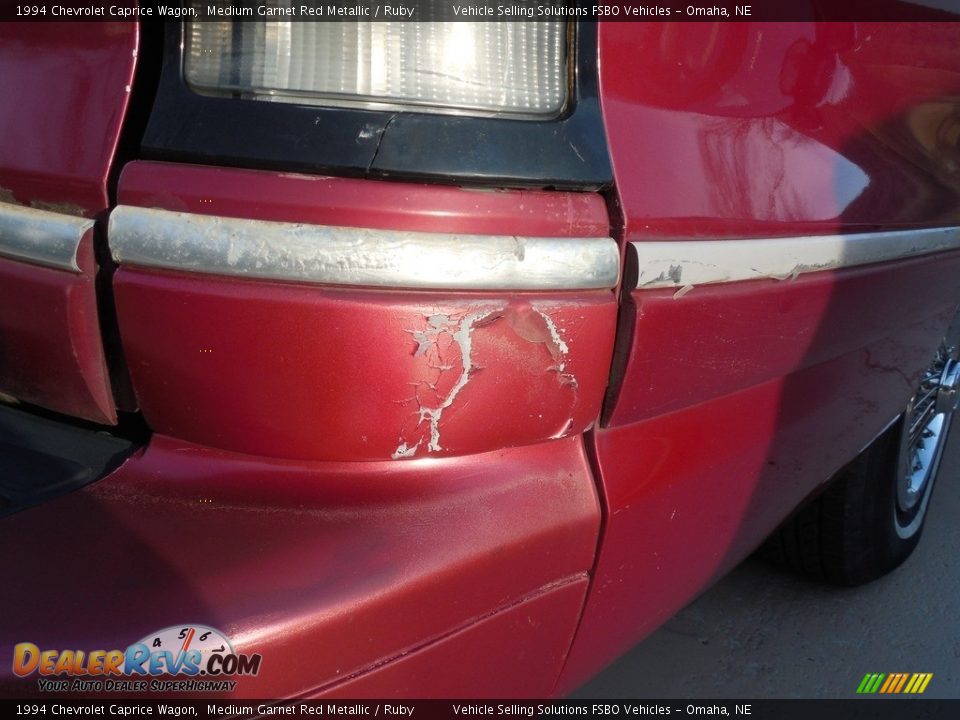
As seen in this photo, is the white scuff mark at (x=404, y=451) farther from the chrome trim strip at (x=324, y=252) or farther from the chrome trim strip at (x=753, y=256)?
the chrome trim strip at (x=753, y=256)

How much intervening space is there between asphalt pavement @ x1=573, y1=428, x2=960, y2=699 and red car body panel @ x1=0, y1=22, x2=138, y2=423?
1.39 m

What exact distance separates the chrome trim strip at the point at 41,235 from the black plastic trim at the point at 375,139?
0.12 meters

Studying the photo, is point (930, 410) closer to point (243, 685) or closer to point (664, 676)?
point (664, 676)

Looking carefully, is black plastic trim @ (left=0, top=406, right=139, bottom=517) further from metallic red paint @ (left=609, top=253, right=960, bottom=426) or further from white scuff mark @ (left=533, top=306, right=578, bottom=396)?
metallic red paint @ (left=609, top=253, right=960, bottom=426)

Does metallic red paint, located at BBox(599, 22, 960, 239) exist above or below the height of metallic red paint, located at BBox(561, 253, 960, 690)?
above

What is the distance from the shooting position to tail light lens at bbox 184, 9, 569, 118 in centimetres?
93

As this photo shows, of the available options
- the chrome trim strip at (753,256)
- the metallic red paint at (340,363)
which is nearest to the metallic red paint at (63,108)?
the metallic red paint at (340,363)

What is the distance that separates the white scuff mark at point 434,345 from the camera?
0.93m

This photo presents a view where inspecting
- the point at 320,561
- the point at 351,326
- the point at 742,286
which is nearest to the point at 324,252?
the point at 351,326

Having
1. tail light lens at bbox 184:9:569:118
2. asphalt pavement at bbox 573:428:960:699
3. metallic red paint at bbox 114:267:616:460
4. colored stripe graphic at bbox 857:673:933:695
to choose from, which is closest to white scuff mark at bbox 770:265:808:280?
metallic red paint at bbox 114:267:616:460

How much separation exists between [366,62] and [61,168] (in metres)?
0.36

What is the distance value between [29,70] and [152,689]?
71 centimetres

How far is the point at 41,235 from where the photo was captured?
98 centimetres

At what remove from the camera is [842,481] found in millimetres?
2131
